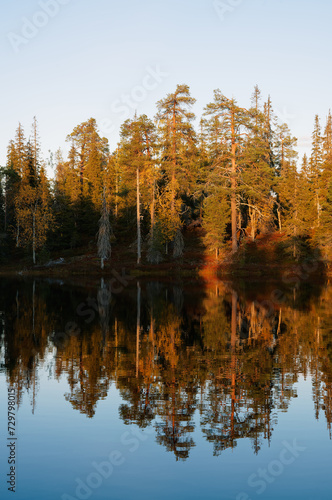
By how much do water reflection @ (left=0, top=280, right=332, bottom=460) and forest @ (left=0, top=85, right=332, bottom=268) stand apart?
1101 inches

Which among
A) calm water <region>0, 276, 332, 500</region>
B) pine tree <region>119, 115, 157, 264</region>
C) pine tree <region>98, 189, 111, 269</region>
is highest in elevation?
pine tree <region>119, 115, 157, 264</region>

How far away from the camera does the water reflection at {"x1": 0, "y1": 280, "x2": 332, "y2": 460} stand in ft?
32.9

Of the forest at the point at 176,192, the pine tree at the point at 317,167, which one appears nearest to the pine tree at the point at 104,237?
the forest at the point at 176,192

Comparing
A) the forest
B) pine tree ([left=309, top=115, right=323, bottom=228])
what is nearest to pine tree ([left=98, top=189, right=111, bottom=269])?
the forest

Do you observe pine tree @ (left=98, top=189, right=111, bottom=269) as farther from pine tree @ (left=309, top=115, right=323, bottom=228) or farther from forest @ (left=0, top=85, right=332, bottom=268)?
pine tree @ (left=309, top=115, right=323, bottom=228)

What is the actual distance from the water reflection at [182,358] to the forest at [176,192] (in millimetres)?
27959

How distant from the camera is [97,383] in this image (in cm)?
1256

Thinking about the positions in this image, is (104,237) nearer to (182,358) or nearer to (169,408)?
(182,358)

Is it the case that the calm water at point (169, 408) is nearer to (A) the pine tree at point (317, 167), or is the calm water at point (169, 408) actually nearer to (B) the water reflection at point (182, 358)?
(B) the water reflection at point (182, 358)

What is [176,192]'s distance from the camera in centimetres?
6172

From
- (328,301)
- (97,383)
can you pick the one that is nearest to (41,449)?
(97,383)

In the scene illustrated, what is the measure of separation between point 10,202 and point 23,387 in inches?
2632

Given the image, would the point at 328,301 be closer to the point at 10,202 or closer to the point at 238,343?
the point at 238,343

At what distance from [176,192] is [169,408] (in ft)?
172
